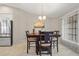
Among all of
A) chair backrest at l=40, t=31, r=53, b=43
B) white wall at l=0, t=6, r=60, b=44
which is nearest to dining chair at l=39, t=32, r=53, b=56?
chair backrest at l=40, t=31, r=53, b=43

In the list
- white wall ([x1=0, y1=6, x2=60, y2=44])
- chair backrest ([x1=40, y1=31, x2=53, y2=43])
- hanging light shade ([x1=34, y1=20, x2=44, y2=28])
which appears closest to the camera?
chair backrest ([x1=40, y1=31, x2=53, y2=43])

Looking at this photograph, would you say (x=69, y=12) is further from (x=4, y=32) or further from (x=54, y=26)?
(x=4, y=32)

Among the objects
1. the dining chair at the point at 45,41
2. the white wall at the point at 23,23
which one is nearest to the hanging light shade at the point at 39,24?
the white wall at the point at 23,23

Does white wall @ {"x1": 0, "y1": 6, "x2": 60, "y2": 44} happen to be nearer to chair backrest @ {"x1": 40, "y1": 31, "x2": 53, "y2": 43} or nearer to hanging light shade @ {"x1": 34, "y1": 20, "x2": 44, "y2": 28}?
hanging light shade @ {"x1": 34, "y1": 20, "x2": 44, "y2": 28}

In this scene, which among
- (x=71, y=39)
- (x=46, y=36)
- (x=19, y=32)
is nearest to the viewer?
(x=46, y=36)

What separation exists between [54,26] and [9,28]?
175 centimetres

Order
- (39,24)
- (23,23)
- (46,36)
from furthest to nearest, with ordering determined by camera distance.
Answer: (23,23) < (39,24) < (46,36)

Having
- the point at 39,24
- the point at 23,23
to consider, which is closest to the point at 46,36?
the point at 39,24

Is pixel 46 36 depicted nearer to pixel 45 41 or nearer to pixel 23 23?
pixel 45 41

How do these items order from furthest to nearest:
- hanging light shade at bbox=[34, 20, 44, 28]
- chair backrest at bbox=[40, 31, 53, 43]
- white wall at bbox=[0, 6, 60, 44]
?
hanging light shade at bbox=[34, 20, 44, 28] < white wall at bbox=[0, 6, 60, 44] < chair backrest at bbox=[40, 31, 53, 43]

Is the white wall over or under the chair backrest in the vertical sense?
over

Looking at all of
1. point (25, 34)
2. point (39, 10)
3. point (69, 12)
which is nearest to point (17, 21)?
point (25, 34)

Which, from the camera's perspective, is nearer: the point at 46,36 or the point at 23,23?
the point at 46,36

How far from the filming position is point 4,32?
4.80m
